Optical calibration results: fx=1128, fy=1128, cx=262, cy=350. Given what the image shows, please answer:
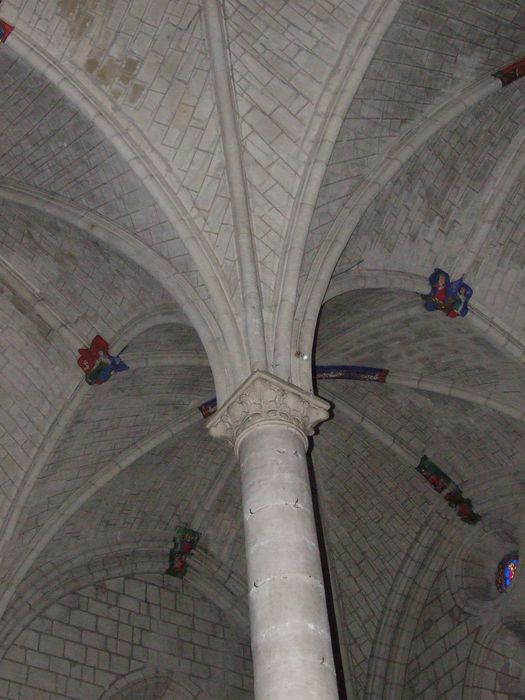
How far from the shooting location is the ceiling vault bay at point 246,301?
1139 centimetres

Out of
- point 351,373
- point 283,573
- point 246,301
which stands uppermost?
point 351,373

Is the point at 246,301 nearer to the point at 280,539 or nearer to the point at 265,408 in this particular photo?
the point at 265,408

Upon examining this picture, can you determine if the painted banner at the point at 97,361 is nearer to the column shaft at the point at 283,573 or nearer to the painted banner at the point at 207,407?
the painted banner at the point at 207,407

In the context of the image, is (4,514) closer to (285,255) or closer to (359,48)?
(285,255)

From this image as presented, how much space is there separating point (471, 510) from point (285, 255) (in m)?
5.76

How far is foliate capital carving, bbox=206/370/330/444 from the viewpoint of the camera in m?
9.23

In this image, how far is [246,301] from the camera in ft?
34.4

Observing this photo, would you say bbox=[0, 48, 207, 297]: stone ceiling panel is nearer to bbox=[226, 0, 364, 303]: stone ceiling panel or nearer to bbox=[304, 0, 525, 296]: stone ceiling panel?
bbox=[226, 0, 364, 303]: stone ceiling panel

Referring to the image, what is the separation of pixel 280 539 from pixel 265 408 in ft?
4.89

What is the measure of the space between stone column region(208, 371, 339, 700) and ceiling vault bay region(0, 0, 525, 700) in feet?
1.69

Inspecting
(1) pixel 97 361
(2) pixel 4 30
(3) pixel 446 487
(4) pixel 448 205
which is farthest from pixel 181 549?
(2) pixel 4 30

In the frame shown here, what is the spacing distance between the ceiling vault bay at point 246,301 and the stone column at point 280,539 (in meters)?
Result: 0.52

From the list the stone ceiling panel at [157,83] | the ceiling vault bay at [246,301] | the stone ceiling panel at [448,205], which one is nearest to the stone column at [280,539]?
the ceiling vault bay at [246,301]

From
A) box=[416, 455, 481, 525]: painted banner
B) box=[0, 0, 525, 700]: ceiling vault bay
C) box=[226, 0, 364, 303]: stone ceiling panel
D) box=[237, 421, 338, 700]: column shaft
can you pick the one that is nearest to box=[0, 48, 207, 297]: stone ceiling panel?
box=[0, 0, 525, 700]: ceiling vault bay
